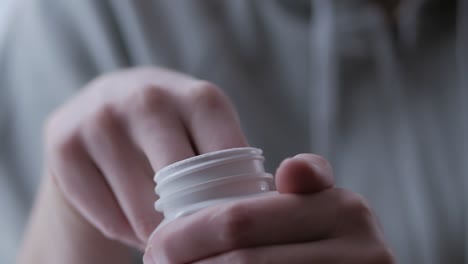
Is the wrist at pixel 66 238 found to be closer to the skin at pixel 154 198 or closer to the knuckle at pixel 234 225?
the skin at pixel 154 198

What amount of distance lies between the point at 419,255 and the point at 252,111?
0.69 ft

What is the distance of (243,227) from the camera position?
0.20 m

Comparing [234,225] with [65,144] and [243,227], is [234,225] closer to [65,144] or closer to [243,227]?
[243,227]

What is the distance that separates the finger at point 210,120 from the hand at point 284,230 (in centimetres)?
5

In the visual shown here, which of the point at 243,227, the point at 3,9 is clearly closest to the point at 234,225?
the point at 243,227

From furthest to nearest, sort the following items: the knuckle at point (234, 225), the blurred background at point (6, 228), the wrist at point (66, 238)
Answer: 1. the blurred background at point (6, 228)
2. the wrist at point (66, 238)
3. the knuckle at point (234, 225)

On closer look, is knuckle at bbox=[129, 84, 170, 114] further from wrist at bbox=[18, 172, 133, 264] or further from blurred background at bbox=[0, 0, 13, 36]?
blurred background at bbox=[0, 0, 13, 36]

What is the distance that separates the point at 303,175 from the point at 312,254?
0.10ft

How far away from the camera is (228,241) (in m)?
0.20

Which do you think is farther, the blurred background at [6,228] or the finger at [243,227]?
the blurred background at [6,228]

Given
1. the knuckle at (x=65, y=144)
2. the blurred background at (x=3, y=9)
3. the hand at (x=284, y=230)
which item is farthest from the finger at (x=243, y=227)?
the blurred background at (x=3, y=9)

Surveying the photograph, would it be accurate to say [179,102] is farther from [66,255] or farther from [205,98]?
[66,255]

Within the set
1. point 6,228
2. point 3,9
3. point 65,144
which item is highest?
point 3,9

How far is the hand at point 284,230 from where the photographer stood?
202 mm
